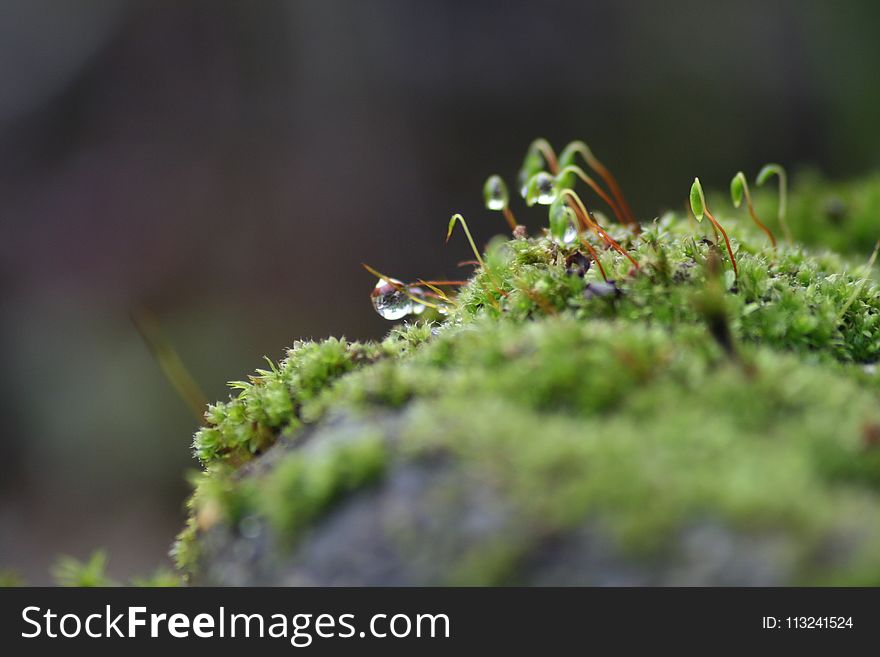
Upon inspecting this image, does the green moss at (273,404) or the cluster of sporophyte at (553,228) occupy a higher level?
the cluster of sporophyte at (553,228)

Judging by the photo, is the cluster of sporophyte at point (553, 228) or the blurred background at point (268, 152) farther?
the blurred background at point (268, 152)

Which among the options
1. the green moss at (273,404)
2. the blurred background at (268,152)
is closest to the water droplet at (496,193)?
the green moss at (273,404)

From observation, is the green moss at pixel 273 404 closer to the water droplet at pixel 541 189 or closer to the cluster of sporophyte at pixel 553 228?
the cluster of sporophyte at pixel 553 228

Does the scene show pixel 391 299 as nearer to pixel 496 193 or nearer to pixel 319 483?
pixel 496 193

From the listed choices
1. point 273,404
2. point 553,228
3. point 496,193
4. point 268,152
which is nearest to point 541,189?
point 496,193
